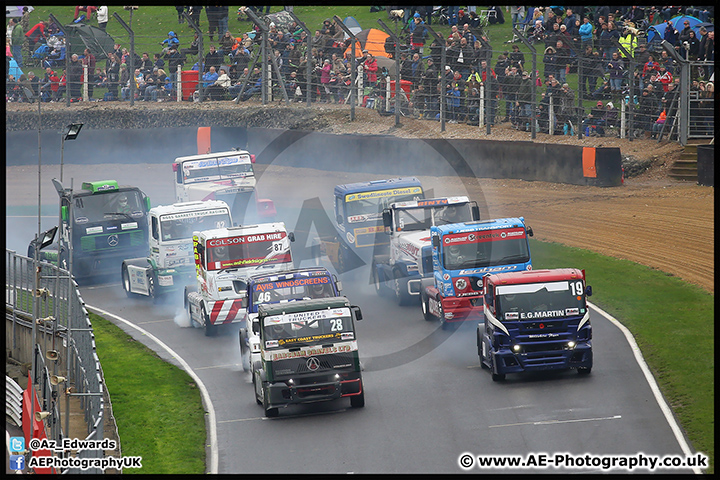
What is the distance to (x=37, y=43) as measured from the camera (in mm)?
44562

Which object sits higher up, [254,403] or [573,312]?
[573,312]

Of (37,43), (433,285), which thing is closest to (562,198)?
(433,285)

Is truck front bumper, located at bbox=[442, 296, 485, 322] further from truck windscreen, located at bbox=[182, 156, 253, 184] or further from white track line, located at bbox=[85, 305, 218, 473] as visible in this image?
truck windscreen, located at bbox=[182, 156, 253, 184]

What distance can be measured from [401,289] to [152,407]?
7.60 m

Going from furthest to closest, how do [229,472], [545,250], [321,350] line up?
[545,250], [321,350], [229,472]

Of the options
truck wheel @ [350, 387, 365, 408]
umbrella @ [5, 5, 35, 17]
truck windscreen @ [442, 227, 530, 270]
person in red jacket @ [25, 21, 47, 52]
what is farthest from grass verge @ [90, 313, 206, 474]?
umbrella @ [5, 5, 35, 17]

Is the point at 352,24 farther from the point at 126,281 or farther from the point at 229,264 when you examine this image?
the point at 229,264

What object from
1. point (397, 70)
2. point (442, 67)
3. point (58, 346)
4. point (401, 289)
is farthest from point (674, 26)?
point (58, 346)

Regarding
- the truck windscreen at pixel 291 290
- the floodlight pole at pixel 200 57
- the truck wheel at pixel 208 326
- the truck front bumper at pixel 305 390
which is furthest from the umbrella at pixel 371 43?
the truck front bumper at pixel 305 390

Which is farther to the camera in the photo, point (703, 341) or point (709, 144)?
point (709, 144)

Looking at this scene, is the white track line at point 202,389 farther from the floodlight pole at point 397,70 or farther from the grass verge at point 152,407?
the floodlight pole at point 397,70

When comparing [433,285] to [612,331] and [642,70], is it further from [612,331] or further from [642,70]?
[642,70]

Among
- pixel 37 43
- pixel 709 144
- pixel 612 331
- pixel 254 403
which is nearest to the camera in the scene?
pixel 254 403

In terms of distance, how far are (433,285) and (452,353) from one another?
2190 millimetres
